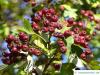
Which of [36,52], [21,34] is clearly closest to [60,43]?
[36,52]

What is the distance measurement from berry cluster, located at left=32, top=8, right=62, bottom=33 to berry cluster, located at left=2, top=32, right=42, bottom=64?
127 millimetres

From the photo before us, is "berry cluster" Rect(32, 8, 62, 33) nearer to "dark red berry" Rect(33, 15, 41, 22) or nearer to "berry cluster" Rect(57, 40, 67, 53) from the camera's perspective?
"dark red berry" Rect(33, 15, 41, 22)

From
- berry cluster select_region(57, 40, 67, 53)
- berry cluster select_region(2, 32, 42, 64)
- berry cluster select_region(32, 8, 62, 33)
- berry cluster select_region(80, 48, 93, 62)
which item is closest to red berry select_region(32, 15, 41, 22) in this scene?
berry cluster select_region(32, 8, 62, 33)

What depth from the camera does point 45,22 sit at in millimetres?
3031

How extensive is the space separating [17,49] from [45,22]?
0.31m

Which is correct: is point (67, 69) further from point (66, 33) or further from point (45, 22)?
point (45, 22)

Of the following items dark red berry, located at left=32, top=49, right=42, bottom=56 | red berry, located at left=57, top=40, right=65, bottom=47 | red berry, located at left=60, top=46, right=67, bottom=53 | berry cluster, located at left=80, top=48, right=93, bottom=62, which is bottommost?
berry cluster, located at left=80, top=48, right=93, bottom=62

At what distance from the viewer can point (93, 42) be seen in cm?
488

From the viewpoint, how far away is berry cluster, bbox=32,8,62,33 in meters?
2.96

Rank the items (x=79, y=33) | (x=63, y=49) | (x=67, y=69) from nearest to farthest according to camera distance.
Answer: (x=63, y=49) < (x=67, y=69) < (x=79, y=33)

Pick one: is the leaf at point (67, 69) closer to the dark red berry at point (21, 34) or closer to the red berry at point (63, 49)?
the red berry at point (63, 49)

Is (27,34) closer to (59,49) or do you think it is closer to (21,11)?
(59,49)

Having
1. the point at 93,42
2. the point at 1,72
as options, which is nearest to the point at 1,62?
the point at 1,72

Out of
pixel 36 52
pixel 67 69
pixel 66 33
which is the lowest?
pixel 67 69
